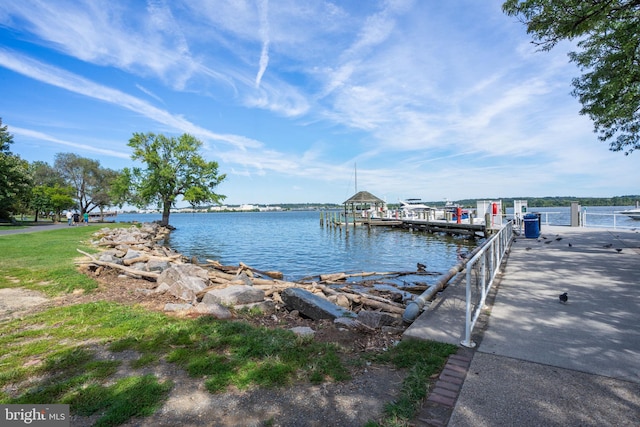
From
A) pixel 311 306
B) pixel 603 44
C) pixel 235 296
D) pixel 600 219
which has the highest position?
pixel 603 44

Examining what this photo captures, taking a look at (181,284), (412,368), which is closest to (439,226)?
(181,284)

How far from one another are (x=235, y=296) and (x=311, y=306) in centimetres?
172

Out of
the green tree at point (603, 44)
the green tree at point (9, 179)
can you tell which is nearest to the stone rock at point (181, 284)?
the green tree at point (603, 44)

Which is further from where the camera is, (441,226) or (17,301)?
(441,226)

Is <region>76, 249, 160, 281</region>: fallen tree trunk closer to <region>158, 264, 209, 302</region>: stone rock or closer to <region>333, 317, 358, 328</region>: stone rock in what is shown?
<region>158, 264, 209, 302</region>: stone rock

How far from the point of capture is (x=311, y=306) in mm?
6383

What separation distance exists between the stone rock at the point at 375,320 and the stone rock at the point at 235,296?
8.50 ft

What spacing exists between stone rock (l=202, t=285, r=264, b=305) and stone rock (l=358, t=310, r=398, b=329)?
259 cm

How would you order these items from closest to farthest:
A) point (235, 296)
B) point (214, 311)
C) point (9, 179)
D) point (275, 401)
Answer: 1. point (275, 401)
2. point (214, 311)
3. point (235, 296)
4. point (9, 179)

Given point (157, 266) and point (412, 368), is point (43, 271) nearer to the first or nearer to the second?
point (157, 266)

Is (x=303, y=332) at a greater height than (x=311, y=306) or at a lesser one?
greater

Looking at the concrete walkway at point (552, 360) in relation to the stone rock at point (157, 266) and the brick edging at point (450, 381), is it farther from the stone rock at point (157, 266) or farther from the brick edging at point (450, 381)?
the stone rock at point (157, 266)

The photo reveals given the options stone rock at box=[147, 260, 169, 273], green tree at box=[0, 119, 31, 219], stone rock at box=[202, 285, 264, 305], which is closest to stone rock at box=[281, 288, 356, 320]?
stone rock at box=[202, 285, 264, 305]

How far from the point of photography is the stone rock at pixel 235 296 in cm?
666
